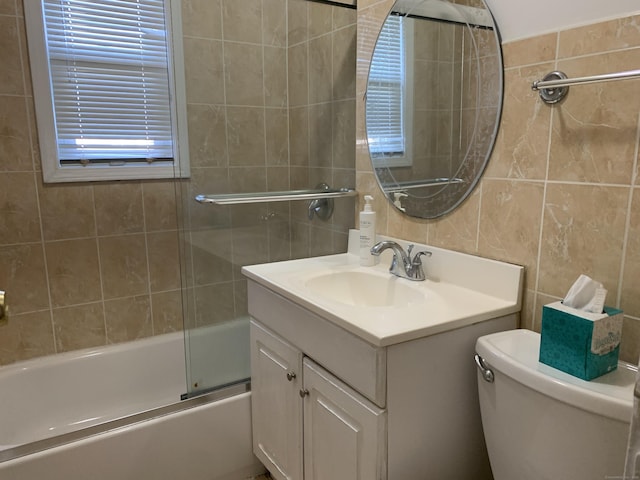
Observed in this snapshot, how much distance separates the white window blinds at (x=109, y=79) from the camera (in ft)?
6.88

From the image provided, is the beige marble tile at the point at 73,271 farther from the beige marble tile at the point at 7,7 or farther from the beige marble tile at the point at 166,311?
the beige marble tile at the point at 7,7

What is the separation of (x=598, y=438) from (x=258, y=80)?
1.63 m

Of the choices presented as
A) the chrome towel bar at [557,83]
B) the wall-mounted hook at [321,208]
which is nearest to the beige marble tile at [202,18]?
the wall-mounted hook at [321,208]

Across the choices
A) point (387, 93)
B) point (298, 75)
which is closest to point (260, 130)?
point (298, 75)

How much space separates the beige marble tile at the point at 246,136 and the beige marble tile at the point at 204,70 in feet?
0.29

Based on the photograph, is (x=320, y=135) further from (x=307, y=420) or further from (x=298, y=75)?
(x=307, y=420)

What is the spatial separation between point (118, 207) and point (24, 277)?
51cm

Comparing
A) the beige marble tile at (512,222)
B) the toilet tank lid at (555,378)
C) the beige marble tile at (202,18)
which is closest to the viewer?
the toilet tank lid at (555,378)

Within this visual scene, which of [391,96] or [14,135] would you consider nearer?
[391,96]

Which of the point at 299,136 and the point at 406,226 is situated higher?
the point at 299,136

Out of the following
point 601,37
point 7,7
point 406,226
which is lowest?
point 406,226

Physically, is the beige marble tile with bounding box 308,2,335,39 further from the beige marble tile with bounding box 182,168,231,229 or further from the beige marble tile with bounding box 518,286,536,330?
the beige marble tile with bounding box 518,286,536,330

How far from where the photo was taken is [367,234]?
5.68ft

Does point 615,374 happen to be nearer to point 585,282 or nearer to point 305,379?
point 585,282
